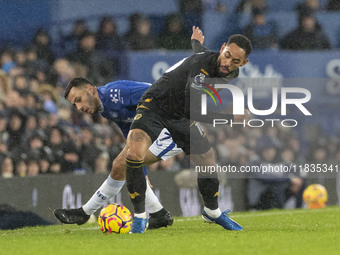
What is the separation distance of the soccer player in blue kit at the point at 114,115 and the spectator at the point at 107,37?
6.60m

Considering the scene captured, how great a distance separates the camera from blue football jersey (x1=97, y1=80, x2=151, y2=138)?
7844 millimetres

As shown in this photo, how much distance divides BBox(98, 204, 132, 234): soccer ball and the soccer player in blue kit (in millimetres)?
574

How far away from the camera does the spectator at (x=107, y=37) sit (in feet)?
47.3

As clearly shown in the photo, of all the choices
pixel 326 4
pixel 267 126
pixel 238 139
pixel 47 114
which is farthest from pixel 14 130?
pixel 326 4

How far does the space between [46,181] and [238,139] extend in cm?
591

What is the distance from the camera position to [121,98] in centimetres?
785

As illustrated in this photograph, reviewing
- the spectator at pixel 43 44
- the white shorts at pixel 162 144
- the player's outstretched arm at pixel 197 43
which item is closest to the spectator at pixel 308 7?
the spectator at pixel 43 44

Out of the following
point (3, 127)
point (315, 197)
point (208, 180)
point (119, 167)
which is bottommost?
point (315, 197)

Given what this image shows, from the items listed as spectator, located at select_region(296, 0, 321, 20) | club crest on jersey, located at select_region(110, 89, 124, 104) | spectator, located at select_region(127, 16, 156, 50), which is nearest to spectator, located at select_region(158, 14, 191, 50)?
spectator, located at select_region(127, 16, 156, 50)

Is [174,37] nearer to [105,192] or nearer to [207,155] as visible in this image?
[105,192]

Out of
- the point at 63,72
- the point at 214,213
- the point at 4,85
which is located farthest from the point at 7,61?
the point at 214,213

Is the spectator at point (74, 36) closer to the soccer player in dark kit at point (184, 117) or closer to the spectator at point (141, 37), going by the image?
the spectator at point (141, 37)

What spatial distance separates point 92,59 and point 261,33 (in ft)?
12.0

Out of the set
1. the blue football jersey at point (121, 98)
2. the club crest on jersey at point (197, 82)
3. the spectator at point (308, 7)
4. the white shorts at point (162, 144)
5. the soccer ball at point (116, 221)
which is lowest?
the soccer ball at point (116, 221)
